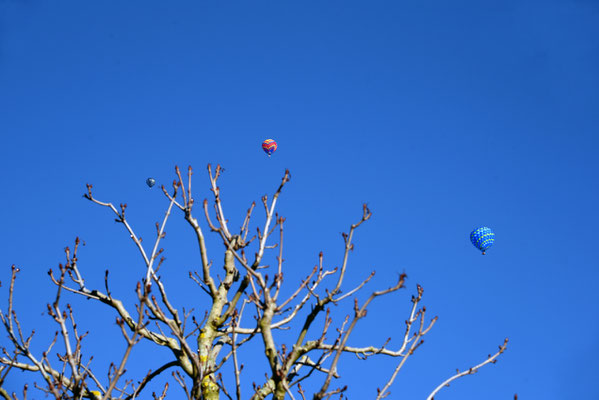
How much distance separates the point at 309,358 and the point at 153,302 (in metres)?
1.96

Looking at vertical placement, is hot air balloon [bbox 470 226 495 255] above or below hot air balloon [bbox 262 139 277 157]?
below

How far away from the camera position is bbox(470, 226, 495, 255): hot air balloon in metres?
24.3

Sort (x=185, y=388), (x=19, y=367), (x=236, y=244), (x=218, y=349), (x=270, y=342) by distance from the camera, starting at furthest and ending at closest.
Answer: (x=236, y=244)
(x=218, y=349)
(x=19, y=367)
(x=185, y=388)
(x=270, y=342)

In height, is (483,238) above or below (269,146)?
below

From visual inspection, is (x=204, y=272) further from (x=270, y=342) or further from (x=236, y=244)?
(x=270, y=342)

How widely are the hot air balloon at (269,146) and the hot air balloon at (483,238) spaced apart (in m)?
10.6

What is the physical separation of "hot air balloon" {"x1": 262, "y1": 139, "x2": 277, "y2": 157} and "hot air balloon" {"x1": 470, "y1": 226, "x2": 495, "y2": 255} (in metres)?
10.6

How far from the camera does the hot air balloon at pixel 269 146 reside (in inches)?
893

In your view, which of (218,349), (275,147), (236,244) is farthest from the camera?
(275,147)

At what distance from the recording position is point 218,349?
624cm

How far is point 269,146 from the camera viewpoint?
894 inches

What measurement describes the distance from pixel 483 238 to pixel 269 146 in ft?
36.3

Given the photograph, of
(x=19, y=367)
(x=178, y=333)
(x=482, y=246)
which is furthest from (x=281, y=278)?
(x=482, y=246)

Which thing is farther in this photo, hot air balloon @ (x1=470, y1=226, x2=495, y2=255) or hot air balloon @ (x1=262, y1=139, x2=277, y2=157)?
hot air balloon @ (x1=470, y1=226, x2=495, y2=255)
